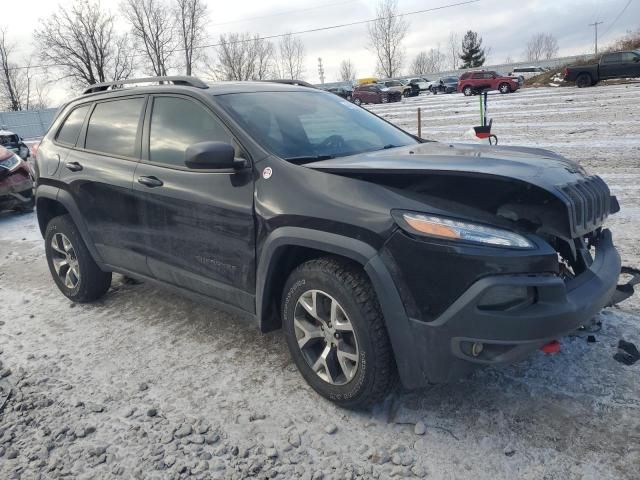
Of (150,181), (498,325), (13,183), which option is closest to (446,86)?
(13,183)

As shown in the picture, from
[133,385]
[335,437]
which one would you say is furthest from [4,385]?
[335,437]

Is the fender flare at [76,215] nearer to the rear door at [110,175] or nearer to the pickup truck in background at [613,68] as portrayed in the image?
the rear door at [110,175]

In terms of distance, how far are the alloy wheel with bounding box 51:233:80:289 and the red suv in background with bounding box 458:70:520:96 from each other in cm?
2807

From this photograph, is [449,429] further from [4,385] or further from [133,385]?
[4,385]

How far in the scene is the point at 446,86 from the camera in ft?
131

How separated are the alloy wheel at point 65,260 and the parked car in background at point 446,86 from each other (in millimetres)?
38856

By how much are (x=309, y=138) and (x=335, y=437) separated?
1.81 meters

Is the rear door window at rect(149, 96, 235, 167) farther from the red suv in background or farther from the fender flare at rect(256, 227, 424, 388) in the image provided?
the red suv in background

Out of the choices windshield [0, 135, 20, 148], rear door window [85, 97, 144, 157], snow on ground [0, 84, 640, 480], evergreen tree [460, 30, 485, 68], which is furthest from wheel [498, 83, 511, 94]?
evergreen tree [460, 30, 485, 68]

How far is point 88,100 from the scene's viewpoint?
14.5 feet

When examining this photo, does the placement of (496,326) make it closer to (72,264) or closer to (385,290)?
(385,290)

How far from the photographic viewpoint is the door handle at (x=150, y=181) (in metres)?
3.49

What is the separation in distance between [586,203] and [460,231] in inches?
29.2

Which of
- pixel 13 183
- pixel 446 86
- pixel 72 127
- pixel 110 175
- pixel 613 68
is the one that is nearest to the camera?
pixel 110 175
